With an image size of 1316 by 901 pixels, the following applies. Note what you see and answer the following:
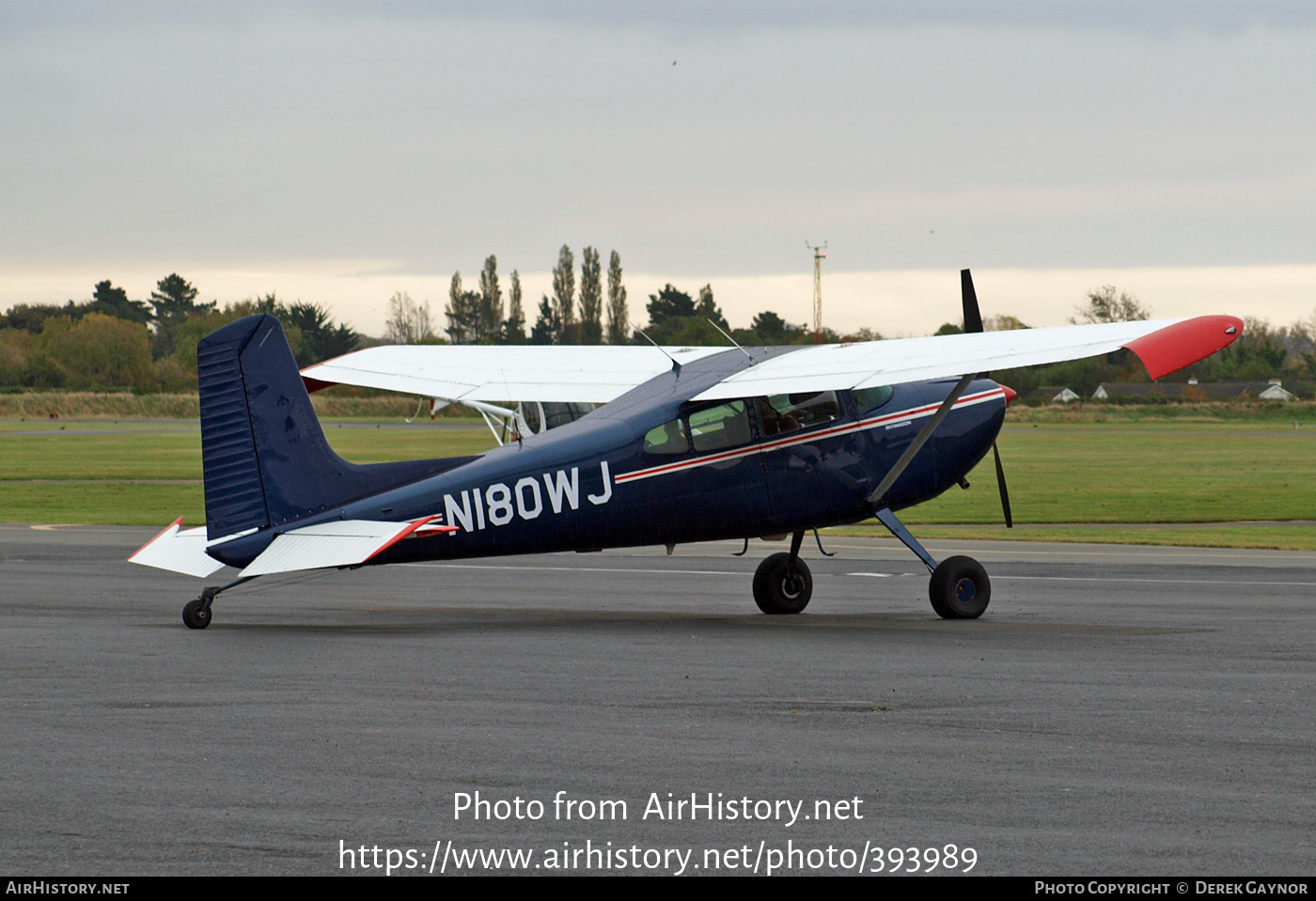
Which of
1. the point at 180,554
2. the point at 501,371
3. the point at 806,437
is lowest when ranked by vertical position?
the point at 180,554

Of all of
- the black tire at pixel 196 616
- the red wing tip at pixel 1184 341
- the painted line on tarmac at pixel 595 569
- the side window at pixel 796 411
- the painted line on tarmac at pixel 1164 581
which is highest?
the red wing tip at pixel 1184 341

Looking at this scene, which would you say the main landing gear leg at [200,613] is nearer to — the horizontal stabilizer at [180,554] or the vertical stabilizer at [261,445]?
the horizontal stabilizer at [180,554]

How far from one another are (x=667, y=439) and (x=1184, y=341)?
467 centimetres

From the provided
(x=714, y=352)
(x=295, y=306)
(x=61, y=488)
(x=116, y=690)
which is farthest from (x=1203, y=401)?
(x=116, y=690)

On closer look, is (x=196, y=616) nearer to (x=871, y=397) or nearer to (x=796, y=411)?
(x=796, y=411)

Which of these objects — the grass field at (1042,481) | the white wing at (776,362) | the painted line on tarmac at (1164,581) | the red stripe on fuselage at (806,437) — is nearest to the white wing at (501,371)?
the white wing at (776,362)

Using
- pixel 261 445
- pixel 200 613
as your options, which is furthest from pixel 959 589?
pixel 200 613

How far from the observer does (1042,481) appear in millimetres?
44062

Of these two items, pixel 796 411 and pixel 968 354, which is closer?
pixel 968 354

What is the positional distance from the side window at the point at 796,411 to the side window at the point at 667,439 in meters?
0.86

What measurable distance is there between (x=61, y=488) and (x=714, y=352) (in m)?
27.5

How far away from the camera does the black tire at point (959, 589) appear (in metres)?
14.5

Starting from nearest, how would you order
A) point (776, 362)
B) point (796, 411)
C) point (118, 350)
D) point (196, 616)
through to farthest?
point (196, 616) → point (796, 411) → point (776, 362) → point (118, 350)

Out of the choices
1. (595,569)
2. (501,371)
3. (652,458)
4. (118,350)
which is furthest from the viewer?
(118,350)
